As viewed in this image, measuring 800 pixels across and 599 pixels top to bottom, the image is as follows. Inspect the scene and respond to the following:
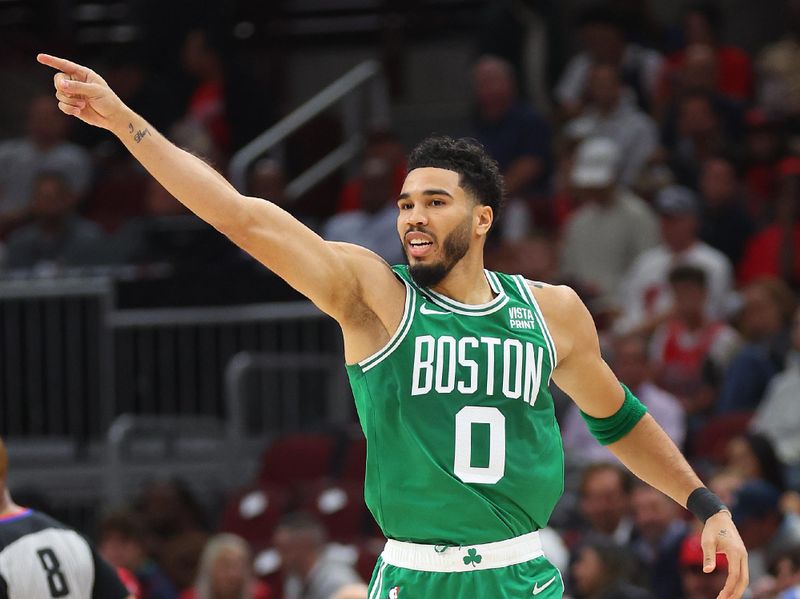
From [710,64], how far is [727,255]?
1936 mm

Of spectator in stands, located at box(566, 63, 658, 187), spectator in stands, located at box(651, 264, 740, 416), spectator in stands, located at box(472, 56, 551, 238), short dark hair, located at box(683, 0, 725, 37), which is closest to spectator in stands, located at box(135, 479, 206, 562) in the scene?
spectator in stands, located at box(651, 264, 740, 416)

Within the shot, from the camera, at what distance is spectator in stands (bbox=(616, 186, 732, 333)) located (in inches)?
501

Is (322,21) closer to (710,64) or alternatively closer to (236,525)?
(710,64)

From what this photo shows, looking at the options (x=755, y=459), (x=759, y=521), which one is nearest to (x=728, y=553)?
(x=759, y=521)

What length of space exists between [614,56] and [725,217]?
2.56m

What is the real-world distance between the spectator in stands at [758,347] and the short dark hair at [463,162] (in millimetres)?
5729

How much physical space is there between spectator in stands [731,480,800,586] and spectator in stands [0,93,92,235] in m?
8.98

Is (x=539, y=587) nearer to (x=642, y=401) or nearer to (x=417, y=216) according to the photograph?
(x=417, y=216)

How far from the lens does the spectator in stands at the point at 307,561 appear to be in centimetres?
1083

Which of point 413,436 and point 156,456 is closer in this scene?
point 413,436

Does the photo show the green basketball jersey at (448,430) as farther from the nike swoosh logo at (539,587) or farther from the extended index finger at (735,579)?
the extended index finger at (735,579)

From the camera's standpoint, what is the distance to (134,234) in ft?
49.9

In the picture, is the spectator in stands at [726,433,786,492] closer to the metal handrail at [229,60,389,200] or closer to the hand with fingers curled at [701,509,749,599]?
the hand with fingers curled at [701,509,749,599]

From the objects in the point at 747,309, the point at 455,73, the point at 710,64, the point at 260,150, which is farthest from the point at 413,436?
the point at 455,73
